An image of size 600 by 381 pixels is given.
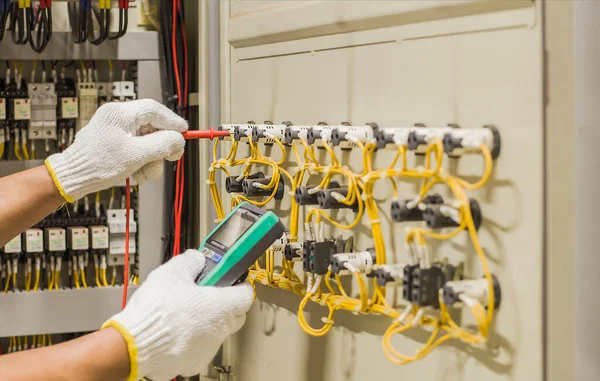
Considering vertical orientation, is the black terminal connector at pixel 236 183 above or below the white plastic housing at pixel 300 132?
below

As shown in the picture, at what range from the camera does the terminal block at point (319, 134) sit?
1.19 m

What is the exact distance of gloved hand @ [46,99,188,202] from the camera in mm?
1317

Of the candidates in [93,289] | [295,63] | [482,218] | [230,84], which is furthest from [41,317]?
[482,218]

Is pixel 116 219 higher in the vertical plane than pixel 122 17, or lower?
lower

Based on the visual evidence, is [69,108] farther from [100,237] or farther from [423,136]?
[423,136]

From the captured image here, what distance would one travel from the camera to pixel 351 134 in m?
1.13

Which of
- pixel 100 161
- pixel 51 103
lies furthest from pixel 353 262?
pixel 51 103

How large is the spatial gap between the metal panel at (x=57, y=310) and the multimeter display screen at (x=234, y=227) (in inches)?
36.5

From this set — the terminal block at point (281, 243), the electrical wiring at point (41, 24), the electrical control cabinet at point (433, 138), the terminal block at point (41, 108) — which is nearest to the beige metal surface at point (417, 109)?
the electrical control cabinet at point (433, 138)

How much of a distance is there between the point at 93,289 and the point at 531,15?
1.54m

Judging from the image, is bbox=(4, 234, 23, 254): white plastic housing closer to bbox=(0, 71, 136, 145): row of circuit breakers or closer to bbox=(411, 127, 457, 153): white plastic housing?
bbox=(0, 71, 136, 145): row of circuit breakers

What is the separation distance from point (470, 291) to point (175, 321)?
0.44 metres

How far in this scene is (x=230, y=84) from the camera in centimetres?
159

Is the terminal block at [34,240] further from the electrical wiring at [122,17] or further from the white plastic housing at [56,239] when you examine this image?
the electrical wiring at [122,17]
